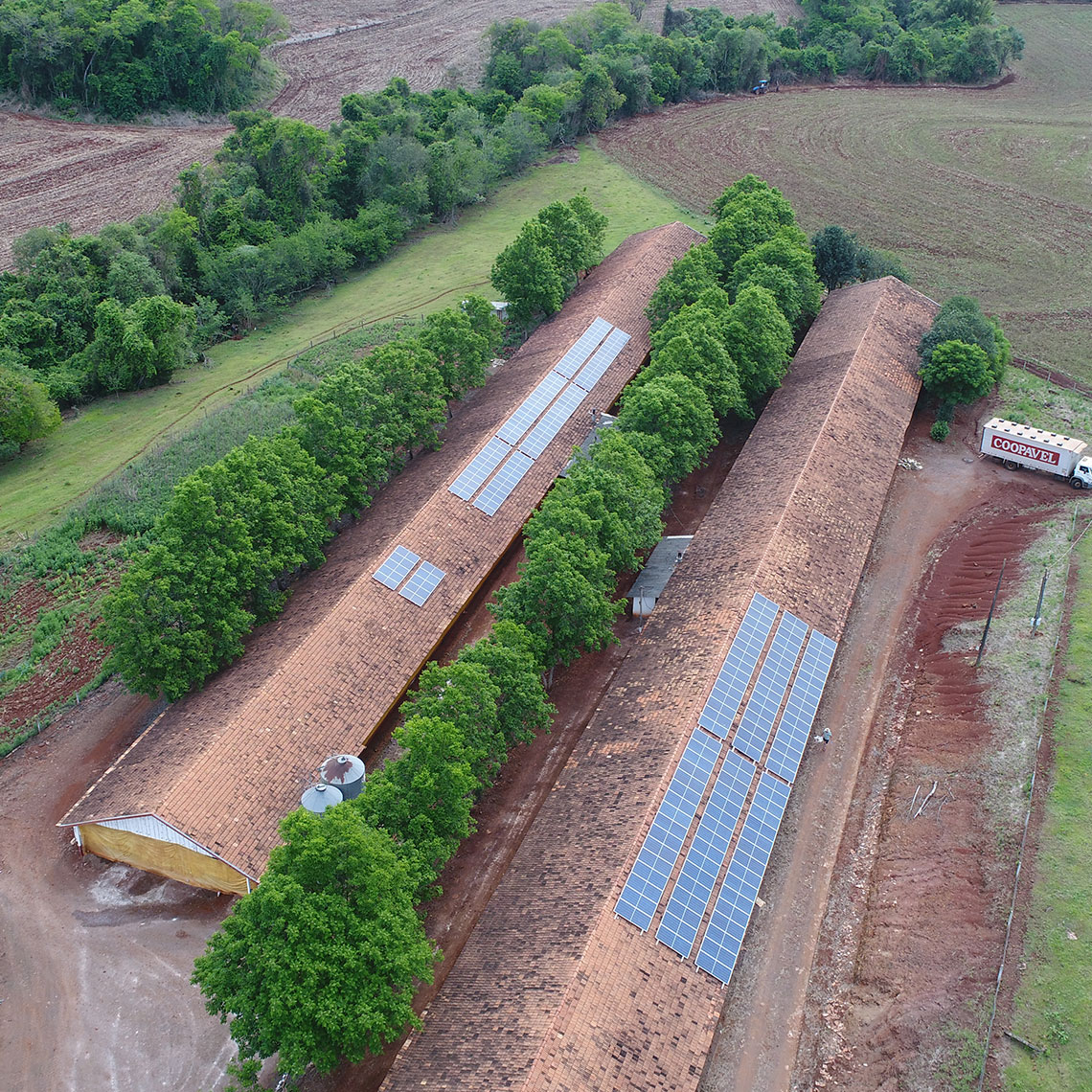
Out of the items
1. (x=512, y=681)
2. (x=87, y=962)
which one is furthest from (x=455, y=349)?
(x=87, y=962)

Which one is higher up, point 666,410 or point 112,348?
point 666,410

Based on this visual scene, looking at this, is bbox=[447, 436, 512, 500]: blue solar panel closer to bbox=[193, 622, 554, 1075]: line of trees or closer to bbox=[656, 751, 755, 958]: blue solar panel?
bbox=[193, 622, 554, 1075]: line of trees

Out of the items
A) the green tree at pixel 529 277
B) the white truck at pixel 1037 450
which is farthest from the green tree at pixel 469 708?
the green tree at pixel 529 277

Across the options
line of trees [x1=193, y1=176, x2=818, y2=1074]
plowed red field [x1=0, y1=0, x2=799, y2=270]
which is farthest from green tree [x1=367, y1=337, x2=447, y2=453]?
plowed red field [x1=0, y1=0, x2=799, y2=270]

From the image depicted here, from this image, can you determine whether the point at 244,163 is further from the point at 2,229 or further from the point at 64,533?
the point at 64,533

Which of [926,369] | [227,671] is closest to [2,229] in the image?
[227,671]

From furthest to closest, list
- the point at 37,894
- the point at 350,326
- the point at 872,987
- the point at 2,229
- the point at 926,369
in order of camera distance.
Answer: the point at 2,229 < the point at 350,326 < the point at 926,369 < the point at 37,894 < the point at 872,987

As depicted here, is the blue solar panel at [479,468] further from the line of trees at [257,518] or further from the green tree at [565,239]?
the green tree at [565,239]
